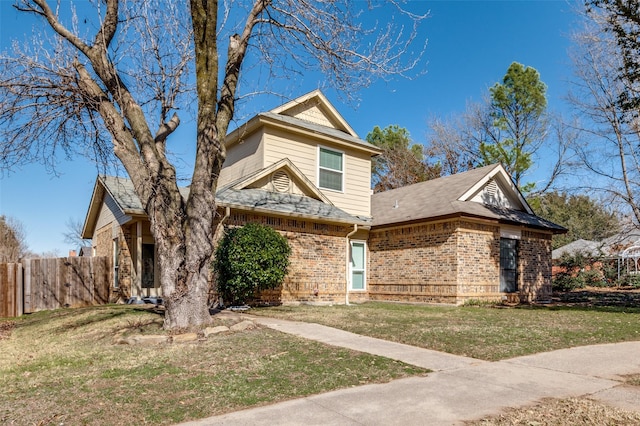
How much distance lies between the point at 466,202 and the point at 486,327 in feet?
25.8

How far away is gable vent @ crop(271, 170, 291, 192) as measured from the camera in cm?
1565

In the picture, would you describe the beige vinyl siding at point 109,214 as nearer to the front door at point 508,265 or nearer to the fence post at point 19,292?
the fence post at point 19,292

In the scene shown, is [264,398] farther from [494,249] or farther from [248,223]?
[494,249]

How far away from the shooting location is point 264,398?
4.68 metres

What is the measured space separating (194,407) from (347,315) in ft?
25.4

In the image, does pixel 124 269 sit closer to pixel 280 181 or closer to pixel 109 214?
pixel 109 214

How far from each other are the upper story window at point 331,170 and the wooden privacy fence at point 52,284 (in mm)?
8332

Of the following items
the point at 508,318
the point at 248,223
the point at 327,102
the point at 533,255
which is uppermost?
the point at 327,102

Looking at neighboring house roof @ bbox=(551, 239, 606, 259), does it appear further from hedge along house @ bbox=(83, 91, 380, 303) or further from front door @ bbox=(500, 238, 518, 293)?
hedge along house @ bbox=(83, 91, 380, 303)

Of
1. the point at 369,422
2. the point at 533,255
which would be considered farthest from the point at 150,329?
the point at 533,255

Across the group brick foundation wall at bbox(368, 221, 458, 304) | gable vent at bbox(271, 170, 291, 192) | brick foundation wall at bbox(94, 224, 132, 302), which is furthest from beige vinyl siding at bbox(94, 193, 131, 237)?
brick foundation wall at bbox(368, 221, 458, 304)

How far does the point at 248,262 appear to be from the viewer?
40.3ft

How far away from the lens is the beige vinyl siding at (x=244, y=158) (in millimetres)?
16219

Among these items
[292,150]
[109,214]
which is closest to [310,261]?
[292,150]
